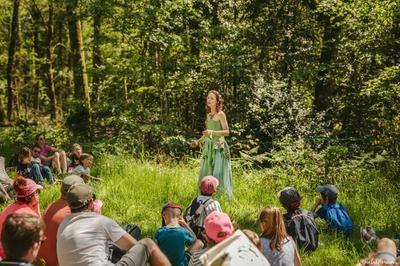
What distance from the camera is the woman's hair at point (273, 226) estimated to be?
5234 millimetres

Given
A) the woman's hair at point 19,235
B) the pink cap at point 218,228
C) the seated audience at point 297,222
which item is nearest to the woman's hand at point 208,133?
the seated audience at point 297,222

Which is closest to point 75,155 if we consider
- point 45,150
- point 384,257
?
point 45,150

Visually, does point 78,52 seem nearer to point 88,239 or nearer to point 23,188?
point 23,188

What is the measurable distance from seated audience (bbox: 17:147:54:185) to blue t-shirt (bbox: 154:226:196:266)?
20.6 feet

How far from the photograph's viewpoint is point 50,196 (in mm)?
9406

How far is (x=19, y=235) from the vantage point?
348 cm

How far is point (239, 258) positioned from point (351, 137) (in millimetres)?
12073

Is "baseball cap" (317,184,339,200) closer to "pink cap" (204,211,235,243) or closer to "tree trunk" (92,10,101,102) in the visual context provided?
"pink cap" (204,211,235,243)

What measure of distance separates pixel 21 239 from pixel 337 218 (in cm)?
508

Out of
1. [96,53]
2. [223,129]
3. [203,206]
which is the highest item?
[96,53]

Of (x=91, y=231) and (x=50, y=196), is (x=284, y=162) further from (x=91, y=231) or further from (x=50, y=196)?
(x=91, y=231)

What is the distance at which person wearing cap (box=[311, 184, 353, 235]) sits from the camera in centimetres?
739

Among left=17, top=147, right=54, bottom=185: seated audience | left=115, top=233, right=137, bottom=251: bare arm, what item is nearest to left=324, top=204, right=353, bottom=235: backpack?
left=115, top=233, right=137, bottom=251: bare arm

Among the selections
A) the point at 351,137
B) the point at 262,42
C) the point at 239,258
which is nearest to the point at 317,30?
the point at 262,42
